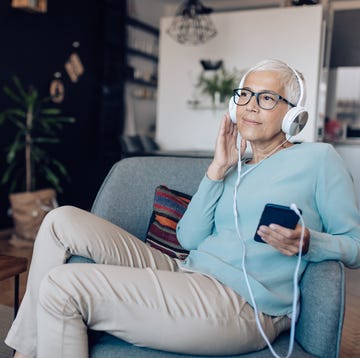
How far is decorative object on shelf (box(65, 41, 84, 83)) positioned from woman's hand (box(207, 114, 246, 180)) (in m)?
3.59

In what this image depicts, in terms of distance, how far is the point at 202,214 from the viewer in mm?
1459

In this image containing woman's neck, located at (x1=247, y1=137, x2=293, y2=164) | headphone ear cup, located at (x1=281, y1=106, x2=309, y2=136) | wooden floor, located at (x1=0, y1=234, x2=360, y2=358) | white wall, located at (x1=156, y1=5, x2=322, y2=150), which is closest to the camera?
headphone ear cup, located at (x1=281, y1=106, x2=309, y2=136)

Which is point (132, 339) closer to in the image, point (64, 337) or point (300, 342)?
point (64, 337)

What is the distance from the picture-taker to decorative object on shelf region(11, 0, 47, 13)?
3.85 meters

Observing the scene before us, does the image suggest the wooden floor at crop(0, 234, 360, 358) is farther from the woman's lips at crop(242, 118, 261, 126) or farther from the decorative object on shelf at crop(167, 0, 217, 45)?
the decorative object on shelf at crop(167, 0, 217, 45)

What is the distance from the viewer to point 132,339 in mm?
1116

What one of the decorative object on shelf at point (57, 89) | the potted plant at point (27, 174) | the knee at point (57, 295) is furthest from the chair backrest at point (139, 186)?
the decorative object on shelf at point (57, 89)

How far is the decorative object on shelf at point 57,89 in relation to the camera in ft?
14.9

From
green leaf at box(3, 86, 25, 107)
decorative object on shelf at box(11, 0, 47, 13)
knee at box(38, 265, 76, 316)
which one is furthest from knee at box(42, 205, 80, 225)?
decorative object on shelf at box(11, 0, 47, 13)

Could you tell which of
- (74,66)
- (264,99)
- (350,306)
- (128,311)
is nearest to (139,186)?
(264,99)

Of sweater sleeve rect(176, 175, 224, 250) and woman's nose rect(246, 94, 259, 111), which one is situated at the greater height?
woman's nose rect(246, 94, 259, 111)

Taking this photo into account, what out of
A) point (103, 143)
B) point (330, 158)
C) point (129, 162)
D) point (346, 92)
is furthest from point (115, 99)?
point (330, 158)

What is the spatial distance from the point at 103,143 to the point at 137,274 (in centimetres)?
423

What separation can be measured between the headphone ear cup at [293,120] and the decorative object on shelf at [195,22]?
121 inches
